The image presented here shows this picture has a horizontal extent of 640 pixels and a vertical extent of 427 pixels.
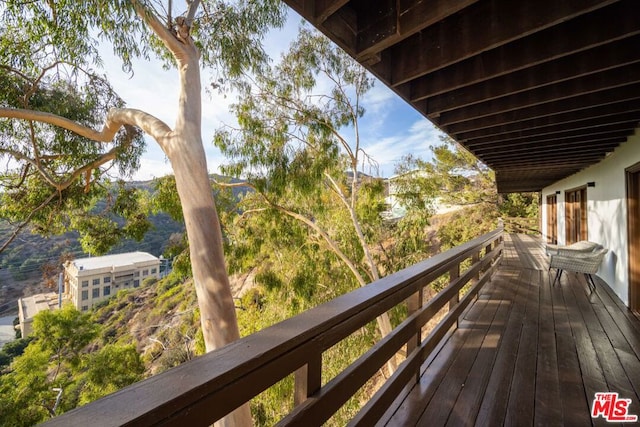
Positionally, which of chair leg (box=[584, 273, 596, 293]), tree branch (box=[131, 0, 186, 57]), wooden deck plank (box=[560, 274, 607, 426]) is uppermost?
tree branch (box=[131, 0, 186, 57])

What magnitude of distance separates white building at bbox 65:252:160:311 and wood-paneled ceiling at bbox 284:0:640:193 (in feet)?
35.7

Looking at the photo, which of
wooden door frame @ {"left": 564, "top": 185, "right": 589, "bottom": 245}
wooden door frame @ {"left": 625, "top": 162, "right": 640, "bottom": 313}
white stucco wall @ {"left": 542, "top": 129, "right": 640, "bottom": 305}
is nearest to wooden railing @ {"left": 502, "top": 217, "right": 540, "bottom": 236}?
wooden door frame @ {"left": 564, "top": 185, "right": 589, "bottom": 245}

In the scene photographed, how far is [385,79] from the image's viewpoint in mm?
2156

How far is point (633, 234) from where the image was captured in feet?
11.5

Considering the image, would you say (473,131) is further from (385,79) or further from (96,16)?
(96,16)

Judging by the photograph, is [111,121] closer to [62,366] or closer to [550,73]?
[550,73]

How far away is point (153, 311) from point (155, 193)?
741 cm

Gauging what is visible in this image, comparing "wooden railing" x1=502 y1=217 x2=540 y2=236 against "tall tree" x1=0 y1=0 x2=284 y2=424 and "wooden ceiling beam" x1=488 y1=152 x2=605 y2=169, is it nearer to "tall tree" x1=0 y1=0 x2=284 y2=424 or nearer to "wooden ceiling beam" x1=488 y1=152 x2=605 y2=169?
"wooden ceiling beam" x1=488 y1=152 x2=605 y2=169

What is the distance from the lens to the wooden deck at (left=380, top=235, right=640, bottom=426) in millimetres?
1573

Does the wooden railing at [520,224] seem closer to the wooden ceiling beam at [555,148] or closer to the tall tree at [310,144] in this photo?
the tall tree at [310,144]

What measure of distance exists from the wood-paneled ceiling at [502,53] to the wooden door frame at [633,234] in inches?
33.5

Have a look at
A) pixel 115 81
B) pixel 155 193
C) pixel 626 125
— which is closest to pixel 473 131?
pixel 626 125

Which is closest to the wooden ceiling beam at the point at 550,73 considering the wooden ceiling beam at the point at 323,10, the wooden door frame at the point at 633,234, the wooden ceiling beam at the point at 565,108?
the wooden ceiling beam at the point at 565,108

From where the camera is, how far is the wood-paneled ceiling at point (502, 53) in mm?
1581
